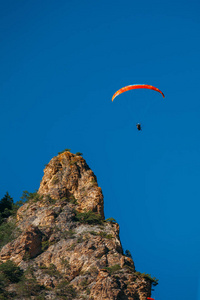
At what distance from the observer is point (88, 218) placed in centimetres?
8012

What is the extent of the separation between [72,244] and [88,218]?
271 inches

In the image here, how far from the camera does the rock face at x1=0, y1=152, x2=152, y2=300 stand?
6594 centimetres

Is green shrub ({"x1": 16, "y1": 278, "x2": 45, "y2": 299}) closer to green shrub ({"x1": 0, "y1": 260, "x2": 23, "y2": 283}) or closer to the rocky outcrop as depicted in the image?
green shrub ({"x1": 0, "y1": 260, "x2": 23, "y2": 283})

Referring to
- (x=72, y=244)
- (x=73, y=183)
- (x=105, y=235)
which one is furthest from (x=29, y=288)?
(x=73, y=183)

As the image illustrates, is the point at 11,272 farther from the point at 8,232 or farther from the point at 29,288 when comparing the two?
the point at 8,232

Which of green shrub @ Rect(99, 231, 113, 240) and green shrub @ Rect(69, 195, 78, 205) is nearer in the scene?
green shrub @ Rect(99, 231, 113, 240)

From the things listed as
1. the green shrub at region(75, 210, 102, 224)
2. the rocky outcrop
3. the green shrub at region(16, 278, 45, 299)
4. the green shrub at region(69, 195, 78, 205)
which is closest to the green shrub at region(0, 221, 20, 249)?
the rocky outcrop

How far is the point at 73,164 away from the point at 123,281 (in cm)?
3233

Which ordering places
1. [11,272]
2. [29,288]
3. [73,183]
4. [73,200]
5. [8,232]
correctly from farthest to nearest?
1. [73,183]
2. [73,200]
3. [8,232]
4. [11,272]
5. [29,288]

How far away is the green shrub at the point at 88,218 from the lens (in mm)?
80312

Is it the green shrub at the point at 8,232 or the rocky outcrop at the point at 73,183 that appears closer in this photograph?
the green shrub at the point at 8,232

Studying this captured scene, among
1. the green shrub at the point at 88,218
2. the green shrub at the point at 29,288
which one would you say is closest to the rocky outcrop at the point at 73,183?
the green shrub at the point at 88,218

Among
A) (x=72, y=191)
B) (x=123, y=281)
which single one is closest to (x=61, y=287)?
(x=123, y=281)

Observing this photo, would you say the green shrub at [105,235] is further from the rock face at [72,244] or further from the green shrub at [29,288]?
the green shrub at [29,288]
